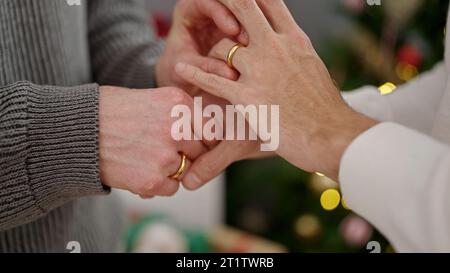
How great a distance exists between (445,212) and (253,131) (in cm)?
25

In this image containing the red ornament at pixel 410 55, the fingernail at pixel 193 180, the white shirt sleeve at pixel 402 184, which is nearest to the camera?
the white shirt sleeve at pixel 402 184

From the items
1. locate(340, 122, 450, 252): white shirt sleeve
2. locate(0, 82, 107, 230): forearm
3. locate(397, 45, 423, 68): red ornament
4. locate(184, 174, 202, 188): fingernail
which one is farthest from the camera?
locate(397, 45, 423, 68): red ornament

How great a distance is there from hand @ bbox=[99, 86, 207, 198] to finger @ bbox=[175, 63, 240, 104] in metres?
0.02

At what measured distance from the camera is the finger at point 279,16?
655 millimetres

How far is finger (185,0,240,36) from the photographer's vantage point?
0.69m

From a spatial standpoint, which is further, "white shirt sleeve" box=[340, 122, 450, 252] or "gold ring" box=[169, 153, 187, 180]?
"gold ring" box=[169, 153, 187, 180]

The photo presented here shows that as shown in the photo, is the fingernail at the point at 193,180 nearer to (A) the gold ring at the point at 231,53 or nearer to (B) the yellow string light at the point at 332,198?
(A) the gold ring at the point at 231,53

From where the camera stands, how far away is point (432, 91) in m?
0.73

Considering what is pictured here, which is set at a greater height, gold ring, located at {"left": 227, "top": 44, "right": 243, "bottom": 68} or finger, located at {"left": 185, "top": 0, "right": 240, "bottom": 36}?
finger, located at {"left": 185, "top": 0, "right": 240, "bottom": 36}

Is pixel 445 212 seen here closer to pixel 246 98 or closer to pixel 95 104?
pixel 246 98

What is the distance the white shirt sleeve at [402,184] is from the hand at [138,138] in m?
0.22

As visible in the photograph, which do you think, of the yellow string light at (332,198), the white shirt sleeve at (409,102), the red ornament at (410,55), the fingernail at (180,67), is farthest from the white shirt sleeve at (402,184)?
the red ornament at (410,55)

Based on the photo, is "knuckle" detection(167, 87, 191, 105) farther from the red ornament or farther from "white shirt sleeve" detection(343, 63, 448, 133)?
the red ornament

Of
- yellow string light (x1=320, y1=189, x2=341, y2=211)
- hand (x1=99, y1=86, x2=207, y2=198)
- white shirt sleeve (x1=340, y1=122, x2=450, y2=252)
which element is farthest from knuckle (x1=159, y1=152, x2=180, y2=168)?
yellow string light (x1=320, y1=189, x2=341, y2=211)
